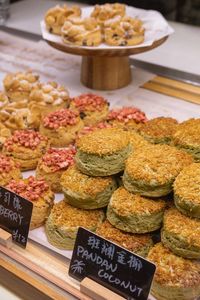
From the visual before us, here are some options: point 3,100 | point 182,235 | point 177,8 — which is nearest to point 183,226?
point 182,235

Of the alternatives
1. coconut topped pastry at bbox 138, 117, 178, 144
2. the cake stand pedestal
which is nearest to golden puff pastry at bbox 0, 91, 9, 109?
the cake stand pedestal

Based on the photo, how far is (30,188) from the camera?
A: 5.49 feet

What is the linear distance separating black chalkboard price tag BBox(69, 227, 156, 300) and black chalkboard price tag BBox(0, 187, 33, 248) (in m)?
0.21

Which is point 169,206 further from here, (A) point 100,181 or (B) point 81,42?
(B) point 81,42

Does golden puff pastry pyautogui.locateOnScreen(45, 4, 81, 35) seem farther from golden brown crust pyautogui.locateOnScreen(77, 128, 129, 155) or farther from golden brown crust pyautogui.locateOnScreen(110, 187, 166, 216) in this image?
golden brown crust pyautogui.locateOnScreen(110, 187, 166, 216)

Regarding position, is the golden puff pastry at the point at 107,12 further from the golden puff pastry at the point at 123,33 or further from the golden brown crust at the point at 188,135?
the golden brown crust at the point at 188,135

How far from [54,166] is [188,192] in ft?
2.16

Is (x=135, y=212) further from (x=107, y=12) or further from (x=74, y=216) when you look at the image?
(x=107, y=12)

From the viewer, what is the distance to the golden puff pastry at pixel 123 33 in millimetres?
2408

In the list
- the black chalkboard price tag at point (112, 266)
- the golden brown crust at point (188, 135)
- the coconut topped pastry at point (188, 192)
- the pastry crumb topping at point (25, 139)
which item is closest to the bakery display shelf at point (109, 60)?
the pastry crumb topping at point (25, 139)

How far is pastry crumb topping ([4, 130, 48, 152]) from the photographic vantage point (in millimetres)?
1967

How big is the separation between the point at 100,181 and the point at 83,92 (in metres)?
1.17

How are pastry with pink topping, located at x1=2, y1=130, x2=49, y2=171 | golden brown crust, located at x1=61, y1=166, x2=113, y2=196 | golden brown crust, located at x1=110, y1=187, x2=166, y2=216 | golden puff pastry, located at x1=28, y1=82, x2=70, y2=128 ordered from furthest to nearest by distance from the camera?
golden puff pastry, located at x1=28, y1=82, x2=70, y2=128
pastry with pink topping, located at x1=2, y1=130, x2=49, y2=171
golden brown crust, located at x1=61, y1=166, x2=113, y2=196
golden brown crust, located at x1=110, y1=187, x2=166, y2=216

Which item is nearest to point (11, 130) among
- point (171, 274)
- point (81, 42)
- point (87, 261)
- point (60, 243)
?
point (81, 42)
